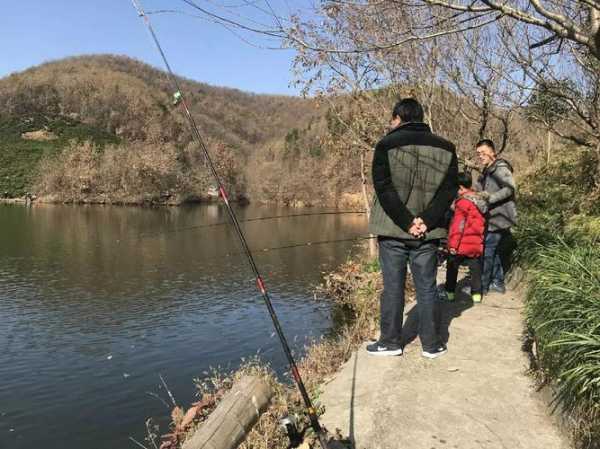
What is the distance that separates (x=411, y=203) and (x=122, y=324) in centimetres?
906

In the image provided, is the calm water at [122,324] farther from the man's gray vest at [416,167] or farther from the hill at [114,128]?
the hill at [114,128]

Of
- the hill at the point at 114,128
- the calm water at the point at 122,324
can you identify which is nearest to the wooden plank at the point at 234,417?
the calm water at the point at 122,324

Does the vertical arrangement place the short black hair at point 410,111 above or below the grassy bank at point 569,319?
above

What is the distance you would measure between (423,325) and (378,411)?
1088 millimetres

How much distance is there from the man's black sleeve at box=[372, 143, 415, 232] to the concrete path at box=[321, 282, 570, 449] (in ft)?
4.10

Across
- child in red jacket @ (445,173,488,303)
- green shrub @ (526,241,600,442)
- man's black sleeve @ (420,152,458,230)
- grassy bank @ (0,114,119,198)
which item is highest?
grassy bank @ (0,114,119,198)

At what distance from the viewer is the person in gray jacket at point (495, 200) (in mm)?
6344

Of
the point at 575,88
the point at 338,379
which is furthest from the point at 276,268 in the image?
the point at 338,379

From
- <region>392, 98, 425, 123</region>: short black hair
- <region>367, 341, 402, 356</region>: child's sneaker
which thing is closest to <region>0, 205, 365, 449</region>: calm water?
<region>367, 341, 402, 356</region>: child's sneaker

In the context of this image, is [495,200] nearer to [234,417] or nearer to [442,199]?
[442,199]

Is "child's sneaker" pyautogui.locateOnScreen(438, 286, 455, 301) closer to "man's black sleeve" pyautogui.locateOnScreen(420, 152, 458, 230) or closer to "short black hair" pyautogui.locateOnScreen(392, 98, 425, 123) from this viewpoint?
"man's black sleeve" pyautogui.locateOnScreen(420, 152, 458, 230)

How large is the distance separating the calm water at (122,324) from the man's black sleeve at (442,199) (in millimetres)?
4092

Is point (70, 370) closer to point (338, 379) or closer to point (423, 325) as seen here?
point (338, 379)

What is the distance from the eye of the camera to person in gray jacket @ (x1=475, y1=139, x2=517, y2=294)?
6.34 meters
